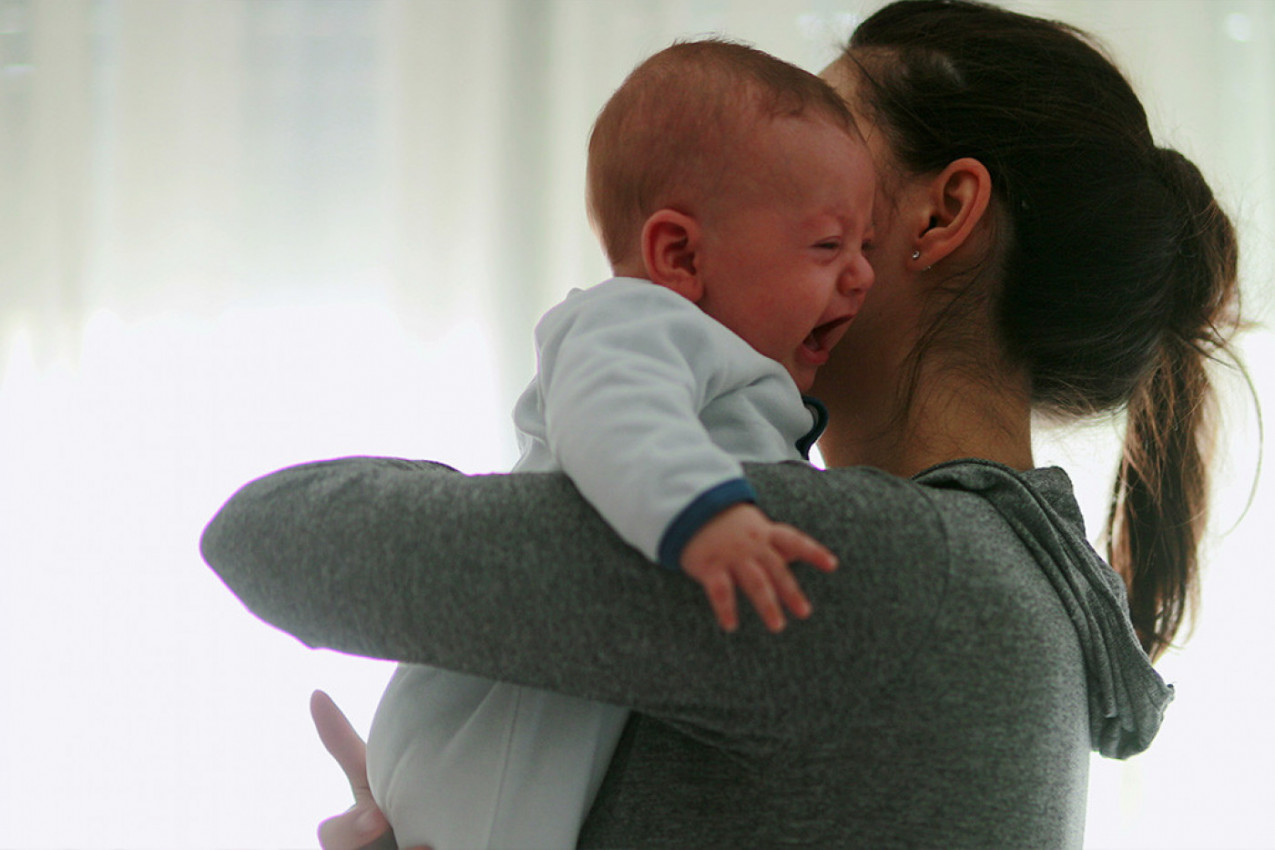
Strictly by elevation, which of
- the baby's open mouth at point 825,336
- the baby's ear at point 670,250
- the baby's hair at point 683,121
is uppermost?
the baby's hair at point 683,121

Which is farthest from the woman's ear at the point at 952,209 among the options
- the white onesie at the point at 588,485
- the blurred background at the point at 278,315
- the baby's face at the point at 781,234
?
the blurred background at the point at 278,315

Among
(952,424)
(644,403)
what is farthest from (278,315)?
(644,403)

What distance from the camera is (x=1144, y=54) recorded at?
Answer: 6.85ft

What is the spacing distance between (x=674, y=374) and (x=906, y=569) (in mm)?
196

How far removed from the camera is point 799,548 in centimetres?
55

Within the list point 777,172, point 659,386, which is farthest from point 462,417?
point 659,386

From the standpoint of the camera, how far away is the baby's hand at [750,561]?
0.54 meters

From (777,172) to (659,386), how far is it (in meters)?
0.31

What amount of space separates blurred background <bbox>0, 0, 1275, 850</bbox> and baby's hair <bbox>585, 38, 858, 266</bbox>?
1127 millimetres

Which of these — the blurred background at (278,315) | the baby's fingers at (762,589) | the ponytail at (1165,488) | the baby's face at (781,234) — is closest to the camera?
the baby's fingers at (762,589)

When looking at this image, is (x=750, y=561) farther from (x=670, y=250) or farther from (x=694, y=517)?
(x=670, y=250)

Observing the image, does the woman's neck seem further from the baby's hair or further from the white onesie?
the baby's hair

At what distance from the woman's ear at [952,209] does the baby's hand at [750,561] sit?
1.61 ft

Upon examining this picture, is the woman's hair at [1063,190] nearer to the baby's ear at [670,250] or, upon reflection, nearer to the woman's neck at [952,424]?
the woman's neck at [952,424]
